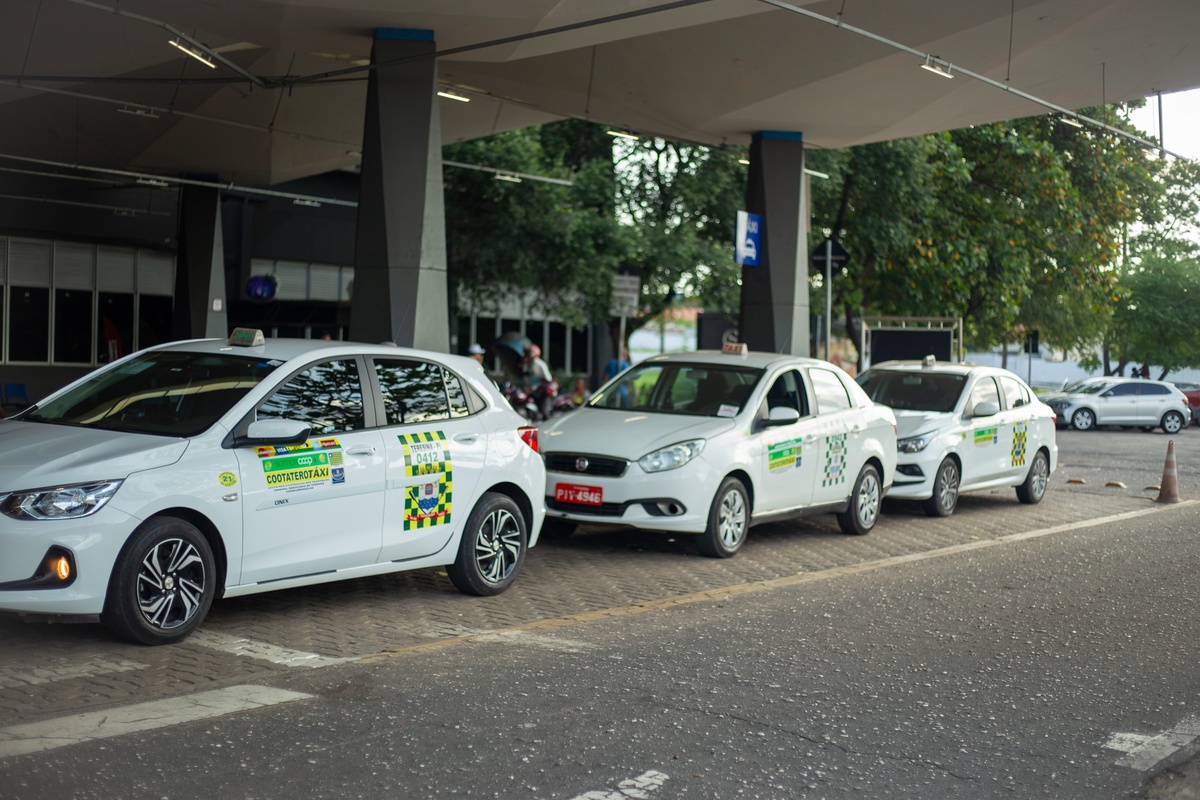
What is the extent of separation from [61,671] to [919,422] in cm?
1066

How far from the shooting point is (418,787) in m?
4.88

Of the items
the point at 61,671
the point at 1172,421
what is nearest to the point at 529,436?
the point at 61,671

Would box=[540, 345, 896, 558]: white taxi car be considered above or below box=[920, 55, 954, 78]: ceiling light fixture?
below

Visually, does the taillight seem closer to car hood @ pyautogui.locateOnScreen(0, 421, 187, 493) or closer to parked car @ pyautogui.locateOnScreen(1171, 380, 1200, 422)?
car hood @ pyautogui.locateOnScreen(0, 421, 187, 493)

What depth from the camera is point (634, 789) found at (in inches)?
194

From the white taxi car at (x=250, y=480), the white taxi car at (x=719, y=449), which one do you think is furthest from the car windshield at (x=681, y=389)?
the white taxi car at (x=250, y=480)

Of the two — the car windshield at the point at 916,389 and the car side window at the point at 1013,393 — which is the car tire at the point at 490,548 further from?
the car side window at the point at 1013,393

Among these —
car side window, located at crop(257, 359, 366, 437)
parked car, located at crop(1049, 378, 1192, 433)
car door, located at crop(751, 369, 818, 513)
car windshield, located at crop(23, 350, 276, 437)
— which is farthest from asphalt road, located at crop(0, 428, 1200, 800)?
parked car, located at crop(1049, 378, 1192, 433)

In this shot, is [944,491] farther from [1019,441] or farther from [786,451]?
[786,451]

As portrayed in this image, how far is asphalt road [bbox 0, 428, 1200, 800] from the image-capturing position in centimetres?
504

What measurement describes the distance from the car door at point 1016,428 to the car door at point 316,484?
10062mm

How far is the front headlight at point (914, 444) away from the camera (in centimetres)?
1467

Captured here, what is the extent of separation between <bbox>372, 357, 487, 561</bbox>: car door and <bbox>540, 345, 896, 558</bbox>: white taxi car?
2.23 meters

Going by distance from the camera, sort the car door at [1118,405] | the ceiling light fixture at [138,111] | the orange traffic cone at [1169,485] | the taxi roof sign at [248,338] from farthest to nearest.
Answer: the car door at [1118,405] < the ceiling light fixture at [138,111] < the orange traffic cone at [1169,485] < the taxi roof sign at [248,338]
